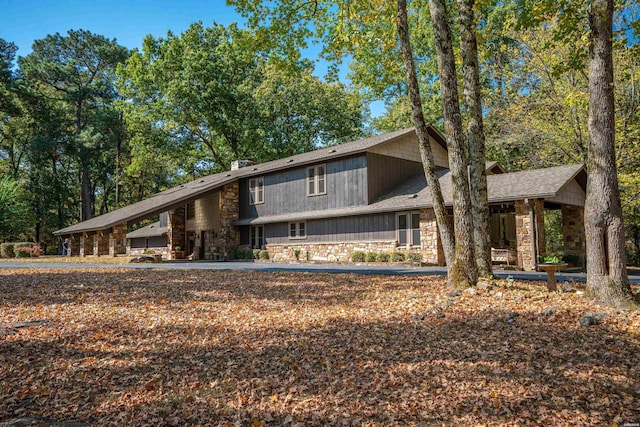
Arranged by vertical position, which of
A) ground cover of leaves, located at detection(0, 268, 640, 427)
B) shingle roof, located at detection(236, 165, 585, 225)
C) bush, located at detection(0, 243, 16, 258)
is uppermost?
shingle roof, located at detection(236, 165, 585, 225)

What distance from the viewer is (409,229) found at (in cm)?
1873

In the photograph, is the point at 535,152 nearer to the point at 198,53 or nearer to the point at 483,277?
the point at 483,277

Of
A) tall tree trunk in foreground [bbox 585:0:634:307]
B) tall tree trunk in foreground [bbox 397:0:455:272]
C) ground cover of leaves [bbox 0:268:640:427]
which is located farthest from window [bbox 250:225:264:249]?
tall tree trunk in foreground [bbox 585:0:634:307]

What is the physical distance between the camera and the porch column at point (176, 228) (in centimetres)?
2981

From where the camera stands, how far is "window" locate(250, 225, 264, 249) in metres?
25.6

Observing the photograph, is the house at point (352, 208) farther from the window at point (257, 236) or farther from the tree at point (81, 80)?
the tree at point (81, 80)

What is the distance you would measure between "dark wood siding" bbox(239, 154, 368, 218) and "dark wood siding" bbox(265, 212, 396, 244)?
0.77 metres

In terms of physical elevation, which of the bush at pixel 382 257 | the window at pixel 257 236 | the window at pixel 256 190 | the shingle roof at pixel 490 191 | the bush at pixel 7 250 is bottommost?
the bush at pixel 382 257

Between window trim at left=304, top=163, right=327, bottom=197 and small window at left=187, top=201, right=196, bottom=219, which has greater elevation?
window trim at left=304, top=163, right=327, bottom=197

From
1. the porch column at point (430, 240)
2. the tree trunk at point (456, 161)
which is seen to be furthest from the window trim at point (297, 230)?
the tree trunk at point (456, 161)

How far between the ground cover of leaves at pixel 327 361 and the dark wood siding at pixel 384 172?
1278 cm

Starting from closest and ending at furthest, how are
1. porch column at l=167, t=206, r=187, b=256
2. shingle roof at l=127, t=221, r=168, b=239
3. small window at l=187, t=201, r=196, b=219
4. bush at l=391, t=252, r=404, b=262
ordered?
bush at l=391, t=252, r=404, b=262
small window at l=187, t=201, r=196, b=219
porch column at l=167, t=206, r=187, b=256
shingle roof at l=127, t=221, r=168, b=239

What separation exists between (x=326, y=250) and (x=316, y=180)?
12.3ft

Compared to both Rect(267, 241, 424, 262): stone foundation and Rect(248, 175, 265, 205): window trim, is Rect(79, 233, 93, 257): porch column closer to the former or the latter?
Rect(248, 175, 265, 205): window trim
